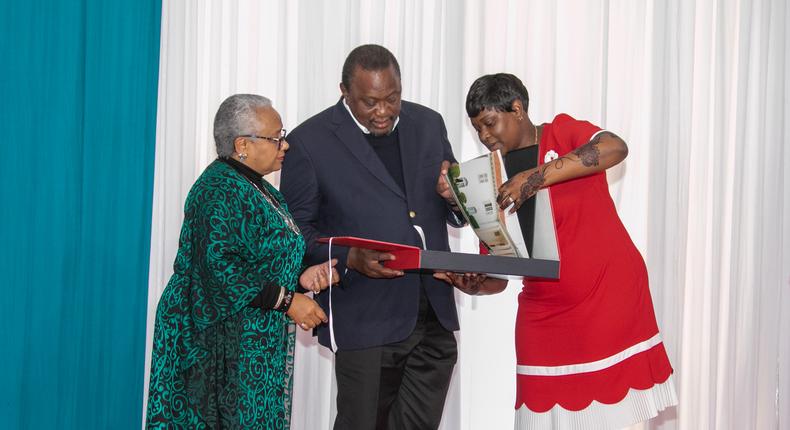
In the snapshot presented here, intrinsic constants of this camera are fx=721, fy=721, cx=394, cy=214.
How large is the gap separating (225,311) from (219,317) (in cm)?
3

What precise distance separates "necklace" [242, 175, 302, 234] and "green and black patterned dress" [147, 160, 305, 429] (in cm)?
4

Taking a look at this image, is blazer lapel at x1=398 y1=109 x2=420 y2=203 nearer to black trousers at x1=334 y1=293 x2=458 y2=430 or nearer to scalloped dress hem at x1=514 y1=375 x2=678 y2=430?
black trousers at x1=334 y1=293 x2=458 y2=430

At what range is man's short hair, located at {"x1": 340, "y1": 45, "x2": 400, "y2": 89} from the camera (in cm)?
240

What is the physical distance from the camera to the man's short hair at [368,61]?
7.87ft

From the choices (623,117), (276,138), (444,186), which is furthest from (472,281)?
(623,117)

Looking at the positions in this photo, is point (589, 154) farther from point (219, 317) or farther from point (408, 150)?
point (219, 317)

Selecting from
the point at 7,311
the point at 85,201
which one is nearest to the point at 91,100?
the point at 85,201

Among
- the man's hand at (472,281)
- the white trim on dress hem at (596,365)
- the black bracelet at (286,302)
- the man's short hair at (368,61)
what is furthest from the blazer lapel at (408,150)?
the white trim on dress hem at (596,365)

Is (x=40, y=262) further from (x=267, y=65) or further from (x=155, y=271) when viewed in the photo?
(x=267, y=65)

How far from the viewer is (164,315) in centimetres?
224

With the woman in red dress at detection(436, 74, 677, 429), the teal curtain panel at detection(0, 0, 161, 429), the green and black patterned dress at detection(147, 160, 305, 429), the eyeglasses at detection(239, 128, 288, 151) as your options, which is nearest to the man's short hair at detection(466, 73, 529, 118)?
the woman in red dress at detection(436, 74, 677, 429)

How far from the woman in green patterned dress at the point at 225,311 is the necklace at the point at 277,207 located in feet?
0.04

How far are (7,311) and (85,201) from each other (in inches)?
22.5

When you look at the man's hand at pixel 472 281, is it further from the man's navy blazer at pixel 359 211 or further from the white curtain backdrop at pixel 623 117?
the white curtain backdrop at pixel 623 117
